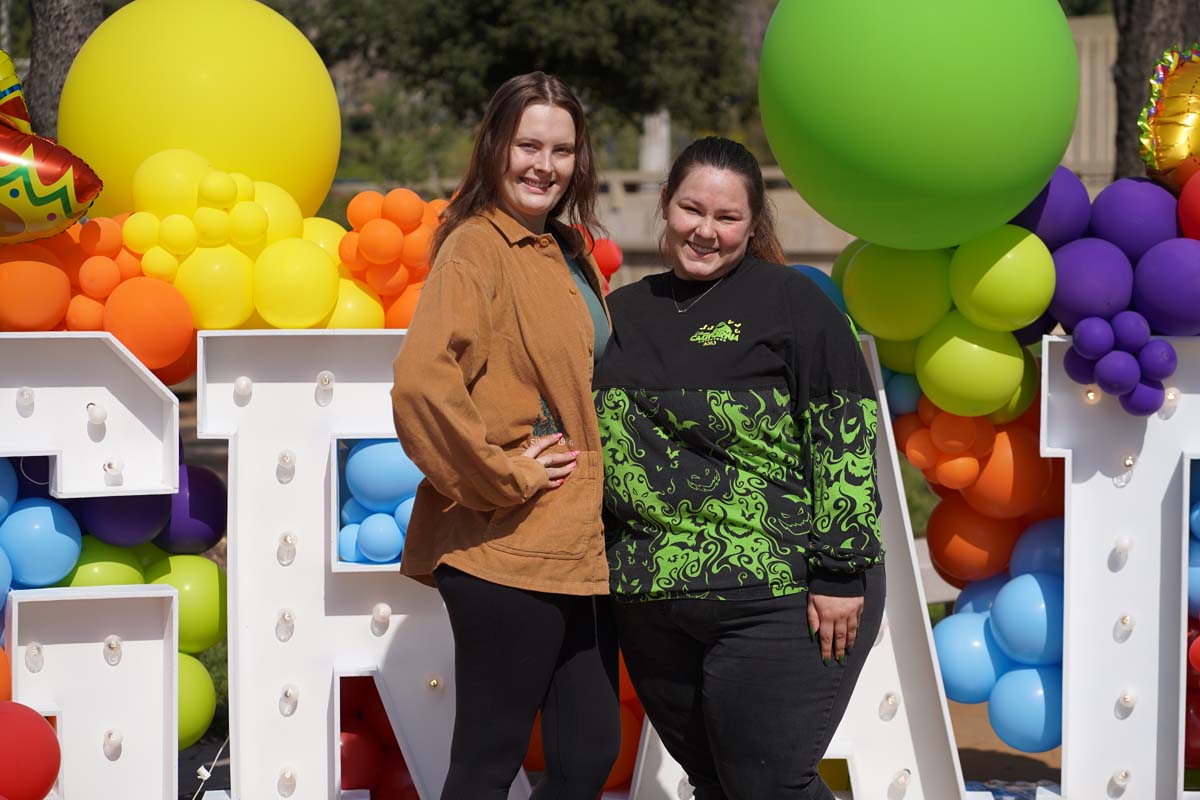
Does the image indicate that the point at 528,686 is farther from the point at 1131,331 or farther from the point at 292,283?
the point at 1131,331

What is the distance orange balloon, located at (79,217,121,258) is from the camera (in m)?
3.44

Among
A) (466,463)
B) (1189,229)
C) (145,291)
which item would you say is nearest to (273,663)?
(145,291)

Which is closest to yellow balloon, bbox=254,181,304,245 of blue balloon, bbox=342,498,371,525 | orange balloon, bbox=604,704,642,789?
blue balloon, bbox=342,498,371,525

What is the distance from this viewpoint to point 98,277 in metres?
3.39

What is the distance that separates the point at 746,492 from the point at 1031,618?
1.37 meters

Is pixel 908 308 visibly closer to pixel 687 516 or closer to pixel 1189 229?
pixel 1189 229

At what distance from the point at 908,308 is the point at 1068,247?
1.45ft

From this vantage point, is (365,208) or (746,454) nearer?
(746,454)

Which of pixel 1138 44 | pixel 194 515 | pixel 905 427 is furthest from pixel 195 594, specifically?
pixel 1138 44

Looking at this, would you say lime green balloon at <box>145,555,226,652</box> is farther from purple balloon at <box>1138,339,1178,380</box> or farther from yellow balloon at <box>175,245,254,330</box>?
purple balloon at <box>1138,339,1178,380</box>

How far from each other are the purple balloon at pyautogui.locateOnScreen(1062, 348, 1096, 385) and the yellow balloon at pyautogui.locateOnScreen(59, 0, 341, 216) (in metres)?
2.11

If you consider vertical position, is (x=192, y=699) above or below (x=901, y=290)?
below

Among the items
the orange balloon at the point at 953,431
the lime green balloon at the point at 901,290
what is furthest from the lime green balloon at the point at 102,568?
the orange balloon at the point at 953,431

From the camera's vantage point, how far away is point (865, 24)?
310 centimetres
